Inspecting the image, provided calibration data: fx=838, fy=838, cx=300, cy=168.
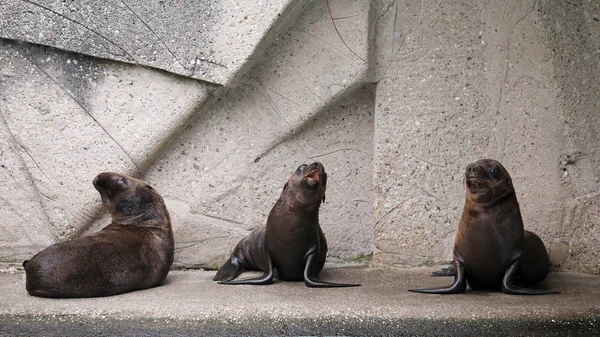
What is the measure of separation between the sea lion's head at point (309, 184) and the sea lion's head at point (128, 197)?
915 millimetres

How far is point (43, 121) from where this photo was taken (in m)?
5.24

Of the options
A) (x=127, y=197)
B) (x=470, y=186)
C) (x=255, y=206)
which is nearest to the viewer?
(x=470, y=186)

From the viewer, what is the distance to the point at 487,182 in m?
4.62

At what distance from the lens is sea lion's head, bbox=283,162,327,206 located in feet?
16.3

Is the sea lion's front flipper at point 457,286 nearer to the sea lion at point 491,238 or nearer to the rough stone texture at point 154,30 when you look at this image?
the sea lion at point 491,238

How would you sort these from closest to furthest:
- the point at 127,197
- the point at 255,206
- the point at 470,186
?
the point at 470,186 → the point at 127,197 → the point at 255,206

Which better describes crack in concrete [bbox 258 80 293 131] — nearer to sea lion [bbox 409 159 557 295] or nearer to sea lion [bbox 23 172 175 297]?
sea lion [bbox 23 172 175 297]

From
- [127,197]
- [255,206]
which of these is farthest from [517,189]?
[127,197]

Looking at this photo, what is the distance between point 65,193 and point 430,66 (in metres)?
2.45

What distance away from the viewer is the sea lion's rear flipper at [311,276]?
462cm

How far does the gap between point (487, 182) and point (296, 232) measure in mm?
1165

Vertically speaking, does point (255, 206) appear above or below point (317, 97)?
below

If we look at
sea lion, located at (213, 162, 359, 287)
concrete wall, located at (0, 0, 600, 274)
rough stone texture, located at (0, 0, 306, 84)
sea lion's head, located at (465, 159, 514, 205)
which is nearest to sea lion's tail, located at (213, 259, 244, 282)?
sea lion, located at (213, 162, 359, 287)

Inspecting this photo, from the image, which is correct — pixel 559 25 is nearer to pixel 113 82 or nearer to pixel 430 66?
pixel 430 66
